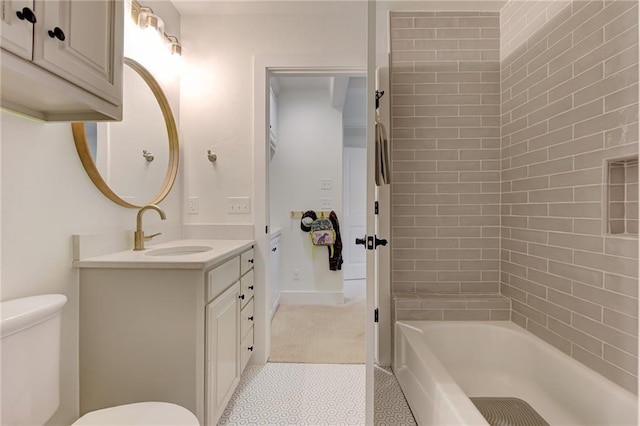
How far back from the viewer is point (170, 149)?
Result: 198 cm

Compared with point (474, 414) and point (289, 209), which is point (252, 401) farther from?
point (289, 209)

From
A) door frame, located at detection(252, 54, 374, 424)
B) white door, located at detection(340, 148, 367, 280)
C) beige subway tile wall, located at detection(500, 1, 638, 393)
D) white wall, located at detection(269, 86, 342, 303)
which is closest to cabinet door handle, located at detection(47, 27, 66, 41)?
door frame, located at detection(252, 54, 374, 424)

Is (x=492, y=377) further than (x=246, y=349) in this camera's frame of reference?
No

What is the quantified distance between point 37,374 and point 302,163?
9.38ft

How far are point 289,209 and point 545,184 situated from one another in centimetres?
247

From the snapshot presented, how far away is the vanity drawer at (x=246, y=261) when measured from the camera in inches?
70.2

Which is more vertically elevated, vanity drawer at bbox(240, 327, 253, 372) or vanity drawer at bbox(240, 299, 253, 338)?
vanity drawer at bbox(240, 299, 253, 338)

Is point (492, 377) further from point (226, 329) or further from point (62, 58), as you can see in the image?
point (62, 58)

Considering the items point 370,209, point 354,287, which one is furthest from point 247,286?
point 354,287

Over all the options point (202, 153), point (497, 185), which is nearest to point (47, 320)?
point (202, 153)

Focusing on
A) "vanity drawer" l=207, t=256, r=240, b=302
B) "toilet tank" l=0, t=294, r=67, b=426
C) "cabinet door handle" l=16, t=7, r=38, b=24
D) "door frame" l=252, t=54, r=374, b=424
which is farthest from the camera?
"door frame" l=252, t=54, r=374, b=424

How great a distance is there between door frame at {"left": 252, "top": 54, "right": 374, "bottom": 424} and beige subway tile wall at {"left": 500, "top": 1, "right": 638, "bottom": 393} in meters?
1.05

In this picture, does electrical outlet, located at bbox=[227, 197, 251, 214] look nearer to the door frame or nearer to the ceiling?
the door frame

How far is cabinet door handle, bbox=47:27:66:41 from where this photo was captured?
771mm
